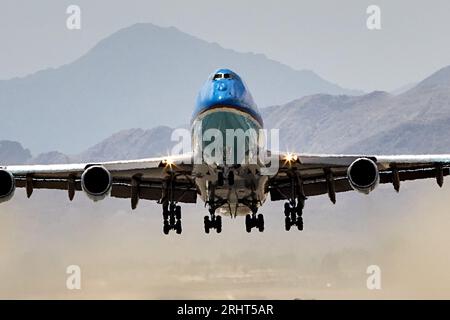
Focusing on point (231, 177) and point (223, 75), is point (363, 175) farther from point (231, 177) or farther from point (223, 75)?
point (223, 75)

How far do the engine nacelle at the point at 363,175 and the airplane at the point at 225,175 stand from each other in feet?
0.13

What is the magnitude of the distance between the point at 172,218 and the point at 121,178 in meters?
2.91

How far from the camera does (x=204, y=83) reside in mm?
35562

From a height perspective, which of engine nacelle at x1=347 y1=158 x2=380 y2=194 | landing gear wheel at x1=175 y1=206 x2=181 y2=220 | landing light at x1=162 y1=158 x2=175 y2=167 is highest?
landing light at x1=162 y1=158 x2=175 y2=167

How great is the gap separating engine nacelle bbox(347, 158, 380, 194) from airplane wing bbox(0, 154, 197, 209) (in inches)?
248

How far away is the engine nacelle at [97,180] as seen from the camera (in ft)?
124

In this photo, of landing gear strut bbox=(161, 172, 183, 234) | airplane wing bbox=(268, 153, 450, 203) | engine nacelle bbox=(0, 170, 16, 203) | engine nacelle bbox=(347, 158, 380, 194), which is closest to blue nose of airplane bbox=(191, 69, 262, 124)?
airplane wing bbox=(268, 153, 450, 203)

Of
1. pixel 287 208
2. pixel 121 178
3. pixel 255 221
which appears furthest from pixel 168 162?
pixel 287 208

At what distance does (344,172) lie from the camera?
41969 millimetres

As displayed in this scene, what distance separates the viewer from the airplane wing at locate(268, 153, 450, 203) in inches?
1479

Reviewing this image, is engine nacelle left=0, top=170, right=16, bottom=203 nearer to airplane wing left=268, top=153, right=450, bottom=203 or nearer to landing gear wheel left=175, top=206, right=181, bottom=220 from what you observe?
landing gear wheel left=175, top=206, right=181, bottom=220

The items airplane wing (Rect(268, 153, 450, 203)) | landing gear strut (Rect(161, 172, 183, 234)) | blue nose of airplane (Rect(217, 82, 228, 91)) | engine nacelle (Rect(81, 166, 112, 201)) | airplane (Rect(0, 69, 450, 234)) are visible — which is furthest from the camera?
landing gear strut (Rect(161, 172, 183, 234))
